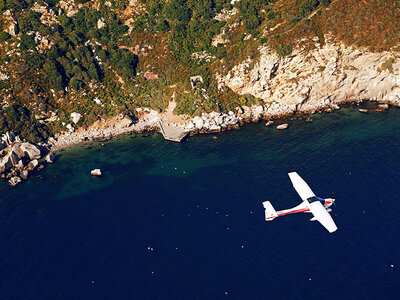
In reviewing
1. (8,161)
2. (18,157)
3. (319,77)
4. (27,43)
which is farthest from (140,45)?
(319,77)

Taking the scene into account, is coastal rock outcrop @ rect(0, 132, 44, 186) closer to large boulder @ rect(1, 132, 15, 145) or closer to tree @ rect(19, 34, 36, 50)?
large boulder @ rect(1, 132, 15, 145)

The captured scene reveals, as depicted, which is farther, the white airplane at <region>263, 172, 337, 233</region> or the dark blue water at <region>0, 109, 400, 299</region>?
the white airplane at <region>263, 172, 337, 233</region>

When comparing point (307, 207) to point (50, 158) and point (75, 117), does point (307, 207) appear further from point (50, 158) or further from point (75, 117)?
point (75, 117)

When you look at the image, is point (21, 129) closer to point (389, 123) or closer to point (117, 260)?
point (117, 260)

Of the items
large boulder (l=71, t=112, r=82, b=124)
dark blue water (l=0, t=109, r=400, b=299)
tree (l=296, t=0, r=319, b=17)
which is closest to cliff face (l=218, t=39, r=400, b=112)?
dark blue water (l=0, t=109, r=400, b=299)

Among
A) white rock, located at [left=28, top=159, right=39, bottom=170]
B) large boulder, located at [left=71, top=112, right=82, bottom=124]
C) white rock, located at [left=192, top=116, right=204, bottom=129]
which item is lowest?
white rock, located at [left=192, top=116, right=204, bottom=129]

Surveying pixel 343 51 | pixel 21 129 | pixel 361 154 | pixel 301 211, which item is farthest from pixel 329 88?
pixel 21 129

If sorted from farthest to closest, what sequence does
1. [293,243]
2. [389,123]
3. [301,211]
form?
[389,123] < [301,211] < [293,243]
